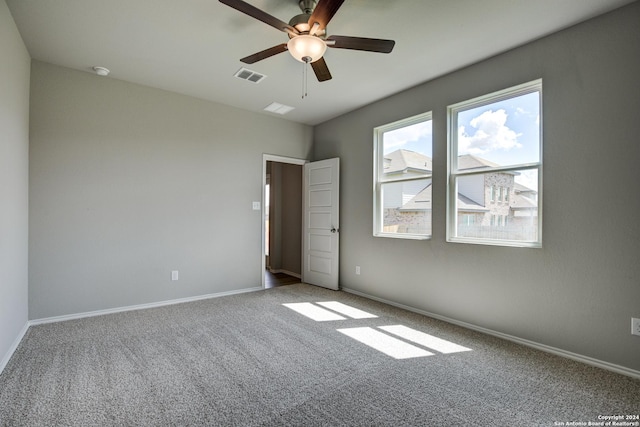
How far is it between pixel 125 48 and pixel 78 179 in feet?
5.08

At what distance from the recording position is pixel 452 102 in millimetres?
3480

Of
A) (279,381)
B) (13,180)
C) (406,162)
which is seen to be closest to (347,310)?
(279,381)

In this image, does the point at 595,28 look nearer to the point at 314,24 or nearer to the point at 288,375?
the point at 314,24

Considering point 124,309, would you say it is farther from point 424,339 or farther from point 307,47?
Answer: point 307,47

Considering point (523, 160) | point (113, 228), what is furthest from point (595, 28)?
point (113, 228)

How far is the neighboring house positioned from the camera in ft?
9.74

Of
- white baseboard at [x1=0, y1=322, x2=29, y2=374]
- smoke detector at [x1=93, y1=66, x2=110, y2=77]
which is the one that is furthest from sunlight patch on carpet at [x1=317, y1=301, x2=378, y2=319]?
smoke detector at [x1=93, y1=66, x2=110, y2=77]

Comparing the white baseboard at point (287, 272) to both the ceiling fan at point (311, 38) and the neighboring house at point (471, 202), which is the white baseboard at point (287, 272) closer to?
the neighboring house at point (471, 202)

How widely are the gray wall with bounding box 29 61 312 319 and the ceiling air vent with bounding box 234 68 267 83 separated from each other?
3.42 ft

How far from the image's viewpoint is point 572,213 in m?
2.62

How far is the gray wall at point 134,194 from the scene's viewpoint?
3.34 metres

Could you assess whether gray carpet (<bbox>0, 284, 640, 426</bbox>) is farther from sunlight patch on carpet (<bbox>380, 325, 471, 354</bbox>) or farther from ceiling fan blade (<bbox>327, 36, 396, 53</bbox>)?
ceiling fan blade (<bbox>327, 36, 396, 53</bbox>)

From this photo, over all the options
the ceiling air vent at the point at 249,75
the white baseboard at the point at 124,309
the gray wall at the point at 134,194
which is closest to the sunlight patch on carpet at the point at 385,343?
the white baseboard at the point at 124,309

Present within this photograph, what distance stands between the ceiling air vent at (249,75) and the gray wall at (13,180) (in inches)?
74.0
